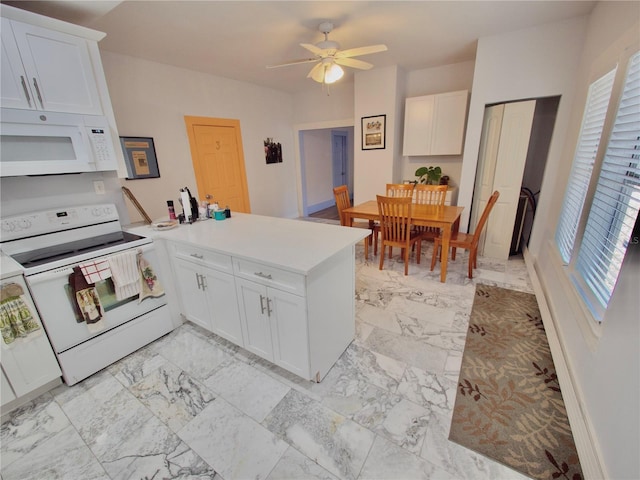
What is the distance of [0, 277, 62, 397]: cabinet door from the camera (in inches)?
60.4

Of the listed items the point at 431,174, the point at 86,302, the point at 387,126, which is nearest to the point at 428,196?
the point at 431,174

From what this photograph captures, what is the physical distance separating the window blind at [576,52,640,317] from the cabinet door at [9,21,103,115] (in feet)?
10.8

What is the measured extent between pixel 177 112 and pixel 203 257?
2732 millimetres

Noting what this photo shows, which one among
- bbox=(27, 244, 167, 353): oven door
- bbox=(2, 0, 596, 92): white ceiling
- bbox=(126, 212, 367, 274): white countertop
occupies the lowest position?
bbox=(27, 244, 167, 353): oven door

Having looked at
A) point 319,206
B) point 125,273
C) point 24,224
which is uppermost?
point 24,224

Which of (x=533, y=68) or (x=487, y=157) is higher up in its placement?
(x=533, y=68)

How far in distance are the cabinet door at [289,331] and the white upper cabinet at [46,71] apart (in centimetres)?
189

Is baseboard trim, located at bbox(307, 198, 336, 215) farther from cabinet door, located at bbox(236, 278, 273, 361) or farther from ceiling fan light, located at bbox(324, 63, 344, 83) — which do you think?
cabinet door, located at bbox(236, 278, 273, 361)

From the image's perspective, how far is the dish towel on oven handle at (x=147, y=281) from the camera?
1.99 m

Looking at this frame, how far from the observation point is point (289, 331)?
1.61 m

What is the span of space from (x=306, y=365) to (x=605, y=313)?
5.13 ft

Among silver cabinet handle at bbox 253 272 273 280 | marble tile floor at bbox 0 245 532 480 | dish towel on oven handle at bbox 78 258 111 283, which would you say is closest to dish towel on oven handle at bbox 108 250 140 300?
dish towel on oven handle at bbox 78 258 111 283

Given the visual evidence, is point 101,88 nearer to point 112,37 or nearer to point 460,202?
point 112,37

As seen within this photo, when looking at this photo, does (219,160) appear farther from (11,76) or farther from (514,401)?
(514,401)
